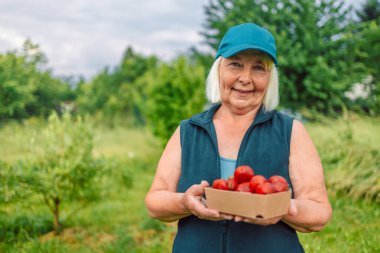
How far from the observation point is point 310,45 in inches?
645

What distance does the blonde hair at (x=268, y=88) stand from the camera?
220cm

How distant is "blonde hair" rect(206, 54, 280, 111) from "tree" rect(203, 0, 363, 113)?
550 inches

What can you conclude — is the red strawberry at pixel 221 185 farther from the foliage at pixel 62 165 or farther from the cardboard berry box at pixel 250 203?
the foliage at pixel 62 165

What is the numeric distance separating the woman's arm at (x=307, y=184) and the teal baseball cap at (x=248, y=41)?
A: 38cm

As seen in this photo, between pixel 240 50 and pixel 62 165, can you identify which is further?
pixel 62 165

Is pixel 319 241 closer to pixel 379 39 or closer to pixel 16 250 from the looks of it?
pixel 16 250

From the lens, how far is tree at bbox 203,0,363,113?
16.3 m

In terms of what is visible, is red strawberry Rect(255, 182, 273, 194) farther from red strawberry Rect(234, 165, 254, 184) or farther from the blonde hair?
the blonde hair

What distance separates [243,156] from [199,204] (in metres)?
0.34

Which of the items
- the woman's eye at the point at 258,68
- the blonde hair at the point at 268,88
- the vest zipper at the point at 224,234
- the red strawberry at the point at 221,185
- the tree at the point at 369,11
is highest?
the tree at the point at 369,11

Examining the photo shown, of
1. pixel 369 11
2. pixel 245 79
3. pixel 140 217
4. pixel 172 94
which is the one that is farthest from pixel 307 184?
pixel 369 11

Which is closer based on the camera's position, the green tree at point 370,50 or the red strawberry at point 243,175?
the red strawberry at point 243,175

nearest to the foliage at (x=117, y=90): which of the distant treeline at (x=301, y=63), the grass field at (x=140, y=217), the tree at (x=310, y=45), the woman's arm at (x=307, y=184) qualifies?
the distant treeline at (x=301, y=63)

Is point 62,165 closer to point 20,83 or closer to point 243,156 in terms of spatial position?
point 20,83
